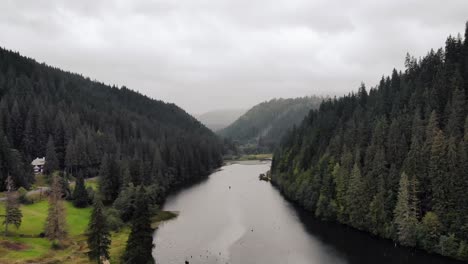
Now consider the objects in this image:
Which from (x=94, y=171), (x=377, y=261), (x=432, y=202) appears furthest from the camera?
(x=94, y=171)

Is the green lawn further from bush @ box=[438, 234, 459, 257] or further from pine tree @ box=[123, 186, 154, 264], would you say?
bush @ box=[438, 234, 459, 257]

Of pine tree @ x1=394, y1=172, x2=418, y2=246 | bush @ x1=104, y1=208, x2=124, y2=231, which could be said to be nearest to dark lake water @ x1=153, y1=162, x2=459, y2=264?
pine tree @ x1=394, y1=172, x2=418, y2=246

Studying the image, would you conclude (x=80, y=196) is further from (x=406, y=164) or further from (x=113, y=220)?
(x=406, y=164)

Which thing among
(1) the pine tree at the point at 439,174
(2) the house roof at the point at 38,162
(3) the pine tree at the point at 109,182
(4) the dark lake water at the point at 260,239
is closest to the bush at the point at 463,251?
(4) the dark lake water at the point at 260,239

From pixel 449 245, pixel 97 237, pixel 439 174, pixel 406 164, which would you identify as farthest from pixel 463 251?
pixel 97 237

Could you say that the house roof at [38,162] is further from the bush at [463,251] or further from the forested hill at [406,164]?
the bush at [463,251]

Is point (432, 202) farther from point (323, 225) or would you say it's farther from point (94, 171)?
point (94, 171)

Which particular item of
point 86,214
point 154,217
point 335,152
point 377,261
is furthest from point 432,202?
point 86,214
